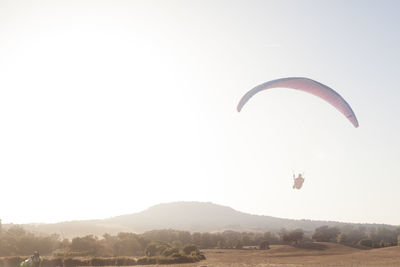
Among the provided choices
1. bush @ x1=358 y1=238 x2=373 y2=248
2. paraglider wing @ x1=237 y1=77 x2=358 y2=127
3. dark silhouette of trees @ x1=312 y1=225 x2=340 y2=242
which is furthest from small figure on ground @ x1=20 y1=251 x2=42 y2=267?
dark silhouette of trees @ x1=312 y1=225 x2=340 y2=242

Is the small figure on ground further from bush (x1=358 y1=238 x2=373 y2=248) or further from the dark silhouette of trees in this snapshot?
the dark silhouette of trees

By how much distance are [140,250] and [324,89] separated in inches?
1642

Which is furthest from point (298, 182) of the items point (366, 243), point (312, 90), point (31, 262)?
point (366, 243)

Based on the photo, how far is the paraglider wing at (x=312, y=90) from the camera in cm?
2618

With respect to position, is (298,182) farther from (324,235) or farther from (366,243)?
(324,235)

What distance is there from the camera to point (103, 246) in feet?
184

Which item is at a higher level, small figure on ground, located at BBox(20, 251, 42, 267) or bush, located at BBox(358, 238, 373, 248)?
small figure on ground, located at BBox(20, 251, 42, 267)

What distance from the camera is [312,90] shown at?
2725 centimetres

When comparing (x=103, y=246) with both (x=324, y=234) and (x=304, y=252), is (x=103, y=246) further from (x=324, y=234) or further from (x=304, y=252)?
(x=324, y=234)

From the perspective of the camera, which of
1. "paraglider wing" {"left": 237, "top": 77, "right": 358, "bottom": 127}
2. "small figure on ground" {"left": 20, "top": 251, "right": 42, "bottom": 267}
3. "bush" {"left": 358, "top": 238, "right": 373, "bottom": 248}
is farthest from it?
"bush" {"left": 358, "top": 238, "right": 373, "bottom": 248}

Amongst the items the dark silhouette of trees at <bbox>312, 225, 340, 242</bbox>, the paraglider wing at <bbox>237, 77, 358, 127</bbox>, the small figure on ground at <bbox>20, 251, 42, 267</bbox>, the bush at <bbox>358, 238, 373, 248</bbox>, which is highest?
the paraglider wing at <bbox>237, 77, 358, 127</bbox>

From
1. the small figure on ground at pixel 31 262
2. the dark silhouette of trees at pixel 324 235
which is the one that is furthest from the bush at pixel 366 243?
the small figure on ground at pixel 31 262

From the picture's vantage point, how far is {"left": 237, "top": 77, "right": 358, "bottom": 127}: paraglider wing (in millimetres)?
26180

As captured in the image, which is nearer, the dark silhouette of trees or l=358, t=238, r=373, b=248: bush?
l=358, t=238, r=373, b=248: bush
